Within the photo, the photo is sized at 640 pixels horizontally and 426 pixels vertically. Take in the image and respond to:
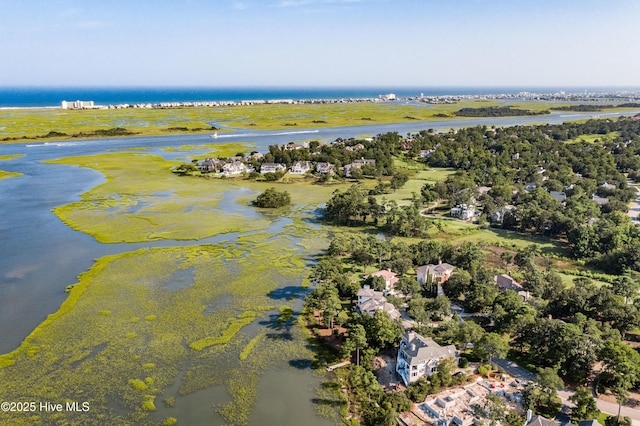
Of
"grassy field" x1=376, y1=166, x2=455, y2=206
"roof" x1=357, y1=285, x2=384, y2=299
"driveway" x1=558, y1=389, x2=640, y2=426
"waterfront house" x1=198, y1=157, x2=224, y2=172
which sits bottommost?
"driveway" x1=558, y1=389, x2=640, y2=426

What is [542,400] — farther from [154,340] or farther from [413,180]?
[413,180]

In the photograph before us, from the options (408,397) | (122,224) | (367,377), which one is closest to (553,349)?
(408,397)

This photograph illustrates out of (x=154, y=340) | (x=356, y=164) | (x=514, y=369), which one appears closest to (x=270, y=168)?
(x=356, y=164)

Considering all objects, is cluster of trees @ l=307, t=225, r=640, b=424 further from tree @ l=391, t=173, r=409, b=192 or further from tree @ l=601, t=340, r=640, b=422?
tree @ l=391, t=173, r=409, b=192

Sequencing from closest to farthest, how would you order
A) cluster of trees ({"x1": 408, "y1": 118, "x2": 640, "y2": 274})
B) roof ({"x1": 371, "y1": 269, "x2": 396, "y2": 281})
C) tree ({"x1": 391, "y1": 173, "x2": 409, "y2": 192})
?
roof ({"x1": 371, "y1": 269, "x2": 396, "y2": 281})
cluster of trees ({"x1": 408, "y1": 118, "x2": 640, "y2": 274})
tree ({"x1": 391, "y1": 173, "x2": 409, "y2": 192})

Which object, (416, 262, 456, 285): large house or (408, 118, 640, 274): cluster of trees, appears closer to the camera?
(416, 262, 456, 285): large house

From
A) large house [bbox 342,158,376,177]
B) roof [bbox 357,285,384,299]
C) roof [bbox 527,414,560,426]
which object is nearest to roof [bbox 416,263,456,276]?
roof [bbox 357,285,384,299]

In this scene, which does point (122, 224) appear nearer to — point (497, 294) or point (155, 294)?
point (155, 294)
